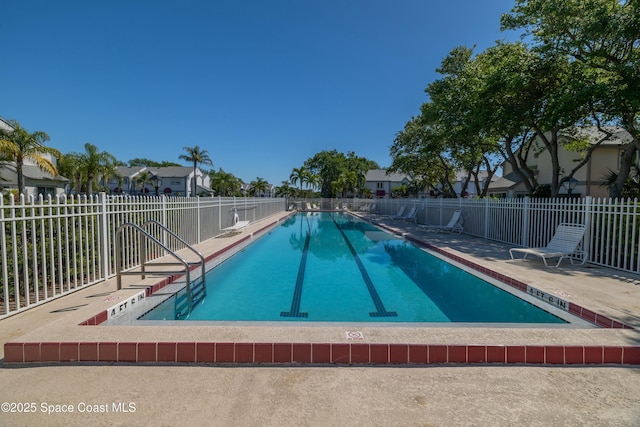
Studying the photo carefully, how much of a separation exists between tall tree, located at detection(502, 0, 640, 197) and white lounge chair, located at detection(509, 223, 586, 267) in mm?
3561

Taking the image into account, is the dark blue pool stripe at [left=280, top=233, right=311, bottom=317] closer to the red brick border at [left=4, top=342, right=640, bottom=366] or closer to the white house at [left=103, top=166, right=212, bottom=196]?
the red brick border at [left=4, top=342, right=640, bottom=366]

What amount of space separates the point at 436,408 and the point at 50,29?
49.2 ft

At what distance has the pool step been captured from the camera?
186 inches

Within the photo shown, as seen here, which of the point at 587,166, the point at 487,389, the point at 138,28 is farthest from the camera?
the point at 587,166

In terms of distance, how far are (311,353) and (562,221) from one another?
26.1ft

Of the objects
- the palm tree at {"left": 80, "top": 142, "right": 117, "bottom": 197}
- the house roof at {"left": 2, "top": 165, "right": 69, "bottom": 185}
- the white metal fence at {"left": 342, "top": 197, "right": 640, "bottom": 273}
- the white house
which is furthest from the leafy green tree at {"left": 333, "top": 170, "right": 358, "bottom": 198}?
the house roof at {"left": 2, "top": 165, "right": 69, "bottom": 185}

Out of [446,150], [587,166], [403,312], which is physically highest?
[446,150]

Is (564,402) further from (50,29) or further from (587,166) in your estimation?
(587,166)

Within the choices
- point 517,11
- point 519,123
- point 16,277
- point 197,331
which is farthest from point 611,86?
point 16,277

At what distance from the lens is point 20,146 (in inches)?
653

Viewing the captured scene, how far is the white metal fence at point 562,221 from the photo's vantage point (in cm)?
624

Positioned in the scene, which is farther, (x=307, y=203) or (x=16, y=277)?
(x=307, y=203)

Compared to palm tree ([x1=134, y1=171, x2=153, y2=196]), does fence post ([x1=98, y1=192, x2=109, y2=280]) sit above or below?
below

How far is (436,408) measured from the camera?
2207 millimetres
